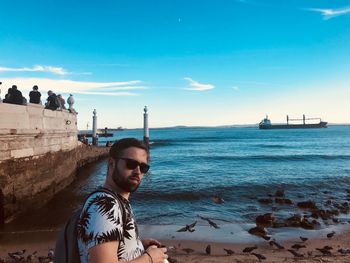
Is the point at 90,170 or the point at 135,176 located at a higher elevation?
the point at 135,176

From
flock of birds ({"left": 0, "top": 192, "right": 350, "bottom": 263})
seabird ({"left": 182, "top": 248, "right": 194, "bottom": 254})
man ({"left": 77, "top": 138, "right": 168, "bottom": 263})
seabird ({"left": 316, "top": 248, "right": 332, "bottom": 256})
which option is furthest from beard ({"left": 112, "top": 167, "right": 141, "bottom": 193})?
seabird ({"left": 316, "top": 248, "right": 332, "bottom": 256})

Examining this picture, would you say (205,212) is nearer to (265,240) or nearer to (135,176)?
(265,240)

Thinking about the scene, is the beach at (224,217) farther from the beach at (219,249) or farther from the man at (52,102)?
the man at (52,102)

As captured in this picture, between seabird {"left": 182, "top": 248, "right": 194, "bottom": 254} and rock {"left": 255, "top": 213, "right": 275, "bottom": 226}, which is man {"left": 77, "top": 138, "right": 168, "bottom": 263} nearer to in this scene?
seabird {"left": 182, "top": 248, "right": 194, "bottom": 254}

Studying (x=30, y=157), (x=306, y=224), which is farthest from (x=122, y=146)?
(x=30, y=157)

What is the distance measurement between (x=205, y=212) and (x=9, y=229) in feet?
21.8

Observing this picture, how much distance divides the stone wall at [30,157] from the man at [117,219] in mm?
8824

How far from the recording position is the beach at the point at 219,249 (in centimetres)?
715

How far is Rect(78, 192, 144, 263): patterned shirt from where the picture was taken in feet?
5.45

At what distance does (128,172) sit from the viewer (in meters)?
2.04

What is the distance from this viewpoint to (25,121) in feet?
37.4

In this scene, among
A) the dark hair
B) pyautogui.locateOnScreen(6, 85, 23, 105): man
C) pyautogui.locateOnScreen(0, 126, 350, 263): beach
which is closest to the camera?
→ the dark hair

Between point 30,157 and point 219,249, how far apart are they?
7329 mm

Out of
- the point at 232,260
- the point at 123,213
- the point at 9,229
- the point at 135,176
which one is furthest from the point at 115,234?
the point at 9,229
